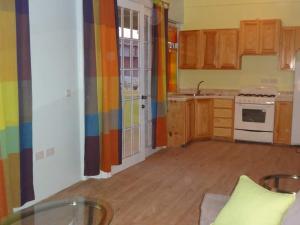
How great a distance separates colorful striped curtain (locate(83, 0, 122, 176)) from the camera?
4.21 metres

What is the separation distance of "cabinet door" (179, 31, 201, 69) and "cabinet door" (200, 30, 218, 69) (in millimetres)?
121

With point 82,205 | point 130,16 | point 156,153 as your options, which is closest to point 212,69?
point 156,153

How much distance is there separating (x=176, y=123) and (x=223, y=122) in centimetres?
112

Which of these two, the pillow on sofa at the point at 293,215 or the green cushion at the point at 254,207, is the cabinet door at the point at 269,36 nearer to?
the green cushion at the point at 254,207

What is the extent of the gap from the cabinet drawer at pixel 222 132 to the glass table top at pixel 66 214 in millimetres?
4687

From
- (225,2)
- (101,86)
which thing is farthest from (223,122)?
(101,86)

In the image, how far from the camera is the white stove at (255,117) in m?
6.62

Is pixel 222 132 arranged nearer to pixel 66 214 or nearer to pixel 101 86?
pixel 101 86

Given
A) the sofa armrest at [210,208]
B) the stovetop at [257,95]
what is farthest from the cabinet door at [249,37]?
the sofa armrest at [210,208]

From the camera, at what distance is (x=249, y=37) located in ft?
22.4

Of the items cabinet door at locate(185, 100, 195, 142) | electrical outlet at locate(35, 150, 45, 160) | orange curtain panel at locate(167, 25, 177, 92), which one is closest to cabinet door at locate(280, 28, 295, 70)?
cabinet door at locate(185, 100, 195, 142)

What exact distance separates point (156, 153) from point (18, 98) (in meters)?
3.16

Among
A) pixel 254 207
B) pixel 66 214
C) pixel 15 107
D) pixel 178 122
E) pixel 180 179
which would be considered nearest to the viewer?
pixel 254 207

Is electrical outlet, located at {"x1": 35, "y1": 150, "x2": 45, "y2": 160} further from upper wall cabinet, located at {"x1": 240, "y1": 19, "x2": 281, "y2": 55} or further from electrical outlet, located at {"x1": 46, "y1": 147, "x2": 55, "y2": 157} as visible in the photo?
upper wall cabinet, located at {"x1": 240, "y1": 19, "x2": 281, "y2": 55}
